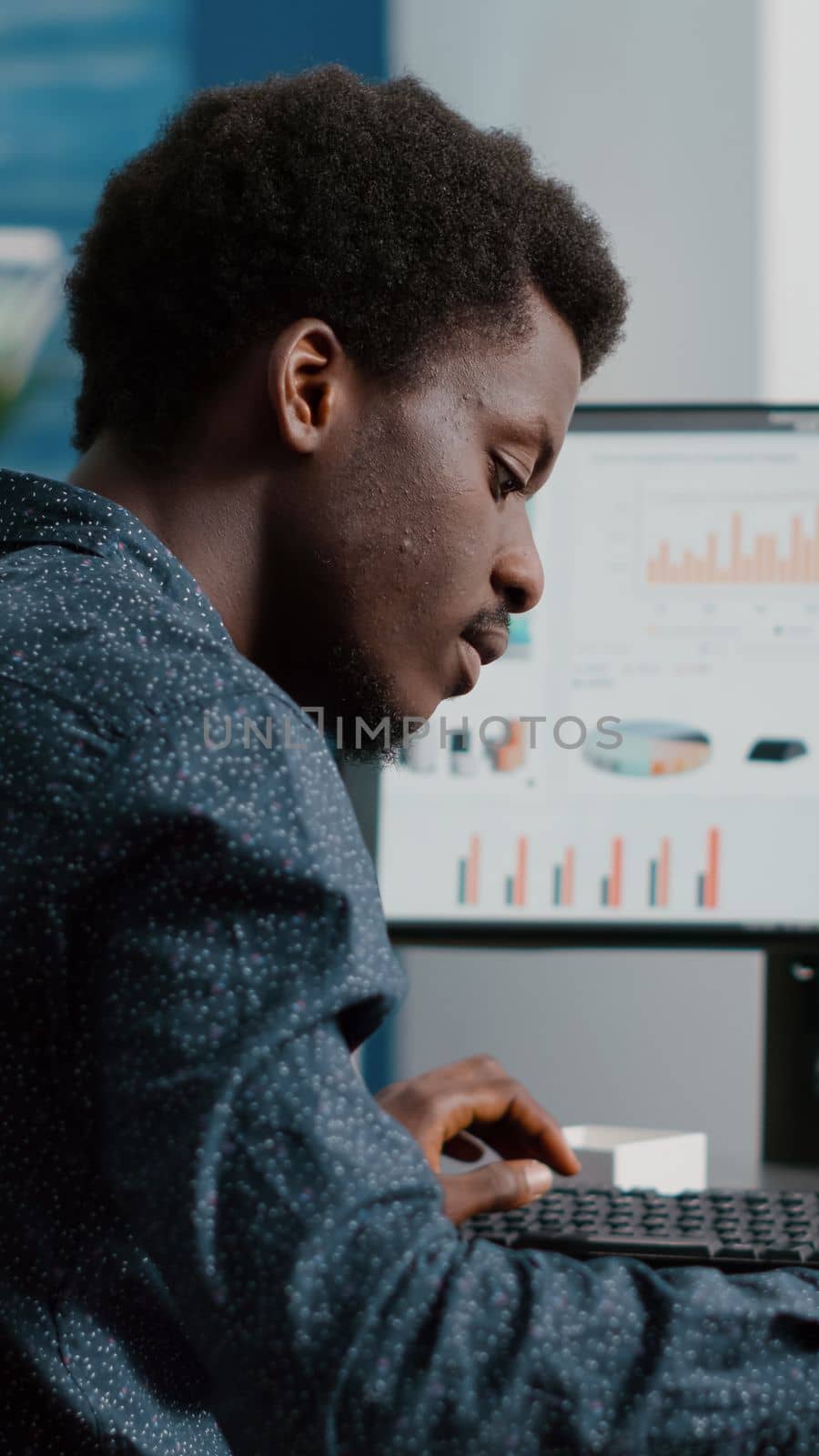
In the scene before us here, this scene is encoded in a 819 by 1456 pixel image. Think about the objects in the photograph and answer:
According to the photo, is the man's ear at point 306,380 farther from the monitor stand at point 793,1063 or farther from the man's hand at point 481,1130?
the monitor stand at point 793,1063

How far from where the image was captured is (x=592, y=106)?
147 centimetres

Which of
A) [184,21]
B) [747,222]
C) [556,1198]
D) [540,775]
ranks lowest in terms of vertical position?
[556,1198]

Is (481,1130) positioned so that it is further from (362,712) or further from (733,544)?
(733,544)

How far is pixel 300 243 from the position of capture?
636 mm

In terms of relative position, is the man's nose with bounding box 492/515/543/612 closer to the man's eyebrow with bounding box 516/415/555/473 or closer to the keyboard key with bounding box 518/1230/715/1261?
the man's eyebrow with bounding box 516/415/555/473

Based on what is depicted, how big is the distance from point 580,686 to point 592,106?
2.34ft

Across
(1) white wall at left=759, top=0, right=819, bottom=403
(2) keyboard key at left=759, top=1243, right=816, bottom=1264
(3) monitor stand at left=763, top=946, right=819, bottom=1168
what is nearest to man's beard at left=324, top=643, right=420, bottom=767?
(2) keyboard key at left=759, top=1243, right=816, bottom=1264

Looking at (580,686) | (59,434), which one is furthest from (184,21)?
(580,686)

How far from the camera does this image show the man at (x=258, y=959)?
0.36 metres

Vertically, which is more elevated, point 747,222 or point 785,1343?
point 747,222

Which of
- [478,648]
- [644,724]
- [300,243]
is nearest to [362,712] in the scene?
[478,648]

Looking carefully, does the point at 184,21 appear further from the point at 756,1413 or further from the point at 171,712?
the point at 756,1413

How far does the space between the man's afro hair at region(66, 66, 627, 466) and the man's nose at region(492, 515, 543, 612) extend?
0.31ft

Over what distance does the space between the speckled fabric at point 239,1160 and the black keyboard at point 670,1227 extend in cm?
28
